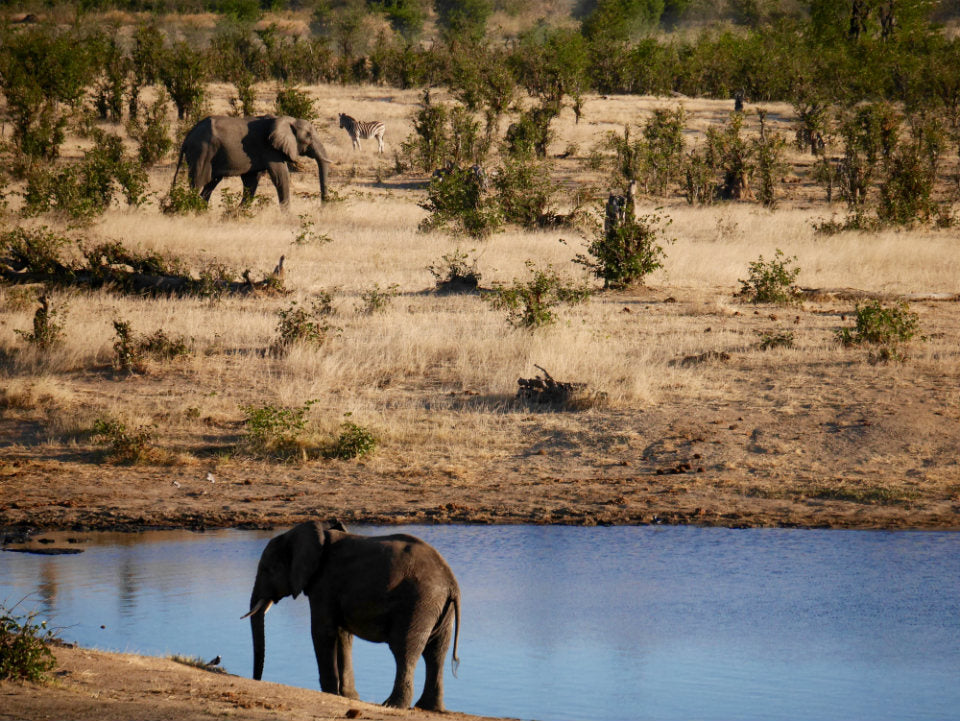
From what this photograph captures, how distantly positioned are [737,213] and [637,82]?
19.0 m

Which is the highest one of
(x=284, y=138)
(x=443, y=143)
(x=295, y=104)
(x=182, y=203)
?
(x=295, y=104)

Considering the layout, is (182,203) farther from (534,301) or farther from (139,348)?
(534,301)

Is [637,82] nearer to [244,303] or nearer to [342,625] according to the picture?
[244,303]

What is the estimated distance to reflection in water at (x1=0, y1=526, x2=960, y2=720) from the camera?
18.3 feet

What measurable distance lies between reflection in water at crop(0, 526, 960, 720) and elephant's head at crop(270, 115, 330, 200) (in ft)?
52.7

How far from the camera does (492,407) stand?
10.8 metres

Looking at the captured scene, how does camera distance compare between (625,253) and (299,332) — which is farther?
(625,253)

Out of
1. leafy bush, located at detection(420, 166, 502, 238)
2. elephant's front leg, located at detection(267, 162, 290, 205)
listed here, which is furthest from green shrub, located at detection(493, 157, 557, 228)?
elephant's front leg, located at detection(267, 162, 290, 205)

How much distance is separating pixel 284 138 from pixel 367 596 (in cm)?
1909

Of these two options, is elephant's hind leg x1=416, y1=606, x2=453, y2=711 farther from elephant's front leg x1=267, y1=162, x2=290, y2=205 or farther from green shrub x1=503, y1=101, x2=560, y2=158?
green shrub x1=503, y1=101, x2=560, y2=158

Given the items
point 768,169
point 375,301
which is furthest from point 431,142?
point 375,301

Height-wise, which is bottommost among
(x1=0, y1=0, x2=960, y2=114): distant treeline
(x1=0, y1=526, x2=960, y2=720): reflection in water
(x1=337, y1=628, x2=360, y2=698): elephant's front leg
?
(x1=0, y1=526, x2=960, y2=720): reflection in water

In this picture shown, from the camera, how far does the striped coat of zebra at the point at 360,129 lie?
30.7 meters

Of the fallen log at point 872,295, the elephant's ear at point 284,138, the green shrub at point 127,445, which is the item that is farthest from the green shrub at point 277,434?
the elephant's ear at point 284,138
